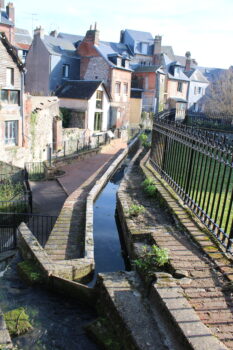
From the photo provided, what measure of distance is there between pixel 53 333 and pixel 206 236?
331 centimetres

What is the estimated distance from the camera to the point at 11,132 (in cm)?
1986

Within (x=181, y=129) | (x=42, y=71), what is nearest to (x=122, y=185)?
(x=181, y=129)

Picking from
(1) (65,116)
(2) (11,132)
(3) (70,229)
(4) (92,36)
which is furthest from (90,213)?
(4) (92,36)

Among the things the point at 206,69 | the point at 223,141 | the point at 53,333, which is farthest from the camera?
the point at 206,69

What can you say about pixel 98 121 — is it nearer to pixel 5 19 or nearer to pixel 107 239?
pixel 5 19

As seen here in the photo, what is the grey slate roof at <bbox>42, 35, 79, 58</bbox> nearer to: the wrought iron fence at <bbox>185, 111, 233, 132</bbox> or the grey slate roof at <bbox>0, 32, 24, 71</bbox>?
the grey slate roof at <bbox>0, 32, 24, 71</bbox>

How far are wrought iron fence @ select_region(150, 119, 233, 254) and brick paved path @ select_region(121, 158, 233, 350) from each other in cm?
61

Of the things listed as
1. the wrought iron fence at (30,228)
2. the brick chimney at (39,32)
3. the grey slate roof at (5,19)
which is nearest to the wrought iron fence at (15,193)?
the wrought iron fence at (30,228)

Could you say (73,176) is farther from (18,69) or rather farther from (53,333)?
(53,333)

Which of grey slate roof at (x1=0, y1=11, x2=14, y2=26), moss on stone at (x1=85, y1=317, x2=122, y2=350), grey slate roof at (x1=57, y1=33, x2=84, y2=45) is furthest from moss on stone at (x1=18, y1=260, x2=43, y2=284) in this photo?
grey slate roof at (x1=57, y1=33, x2=84, y2=45)

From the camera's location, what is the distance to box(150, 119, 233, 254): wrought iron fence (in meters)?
5.46

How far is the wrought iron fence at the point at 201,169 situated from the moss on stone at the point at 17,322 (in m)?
3.53

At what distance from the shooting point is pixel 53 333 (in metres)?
4.28

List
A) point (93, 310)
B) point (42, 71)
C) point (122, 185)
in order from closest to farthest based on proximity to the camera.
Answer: point (93, 310), point (122, 185), point (42, 71)
